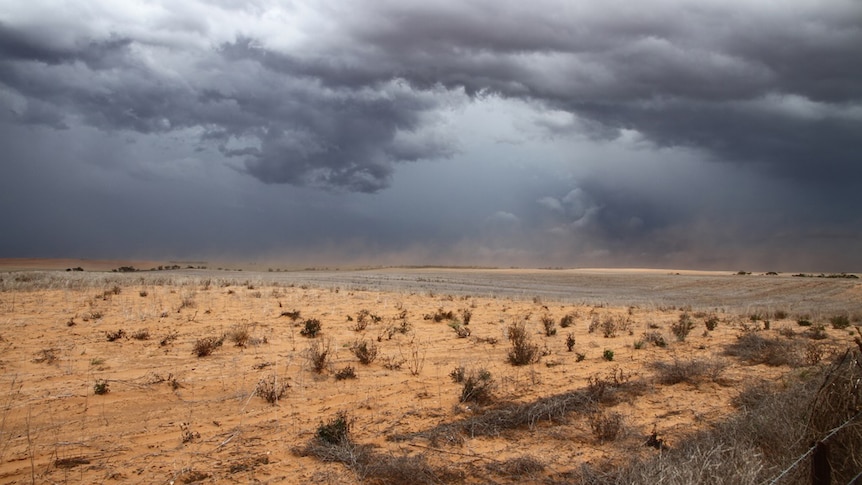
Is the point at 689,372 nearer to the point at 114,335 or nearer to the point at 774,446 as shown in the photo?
the point at 774,446

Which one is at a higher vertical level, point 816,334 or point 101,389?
point 816,334

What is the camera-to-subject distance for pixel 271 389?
29.0 ft

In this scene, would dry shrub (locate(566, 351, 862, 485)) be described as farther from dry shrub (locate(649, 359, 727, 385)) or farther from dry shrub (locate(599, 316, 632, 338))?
dry shrub (locate(599, 316, 632, 338))

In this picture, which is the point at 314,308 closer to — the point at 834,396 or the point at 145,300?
the point at 145,300

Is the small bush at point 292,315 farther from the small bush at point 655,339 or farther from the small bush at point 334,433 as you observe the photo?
the small bush at point 334,433

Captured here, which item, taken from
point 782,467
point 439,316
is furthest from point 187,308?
point 782,467

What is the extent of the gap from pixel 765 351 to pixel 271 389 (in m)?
10.2

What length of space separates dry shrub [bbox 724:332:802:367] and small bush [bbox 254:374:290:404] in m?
9.41

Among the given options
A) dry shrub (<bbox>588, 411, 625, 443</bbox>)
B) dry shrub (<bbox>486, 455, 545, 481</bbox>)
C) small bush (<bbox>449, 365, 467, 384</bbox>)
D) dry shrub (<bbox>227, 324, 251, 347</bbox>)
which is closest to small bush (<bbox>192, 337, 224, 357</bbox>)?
dry shrub (<bbox>227, 324, 251, 347</bbox>)

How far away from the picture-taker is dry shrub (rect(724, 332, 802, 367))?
11170mm

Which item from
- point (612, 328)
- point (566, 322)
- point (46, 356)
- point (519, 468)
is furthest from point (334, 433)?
point (566, 322)

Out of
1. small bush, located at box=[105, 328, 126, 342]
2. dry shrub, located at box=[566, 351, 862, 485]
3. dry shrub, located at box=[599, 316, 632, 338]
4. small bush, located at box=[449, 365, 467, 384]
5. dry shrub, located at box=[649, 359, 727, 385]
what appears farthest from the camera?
dry shrub, located at box=[599, 316, 632, 338]

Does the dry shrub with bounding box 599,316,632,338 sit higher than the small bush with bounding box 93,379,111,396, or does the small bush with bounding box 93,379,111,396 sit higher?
the dry shrub with bounding box 599,316,632,338

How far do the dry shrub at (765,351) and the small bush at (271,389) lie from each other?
371 inches
